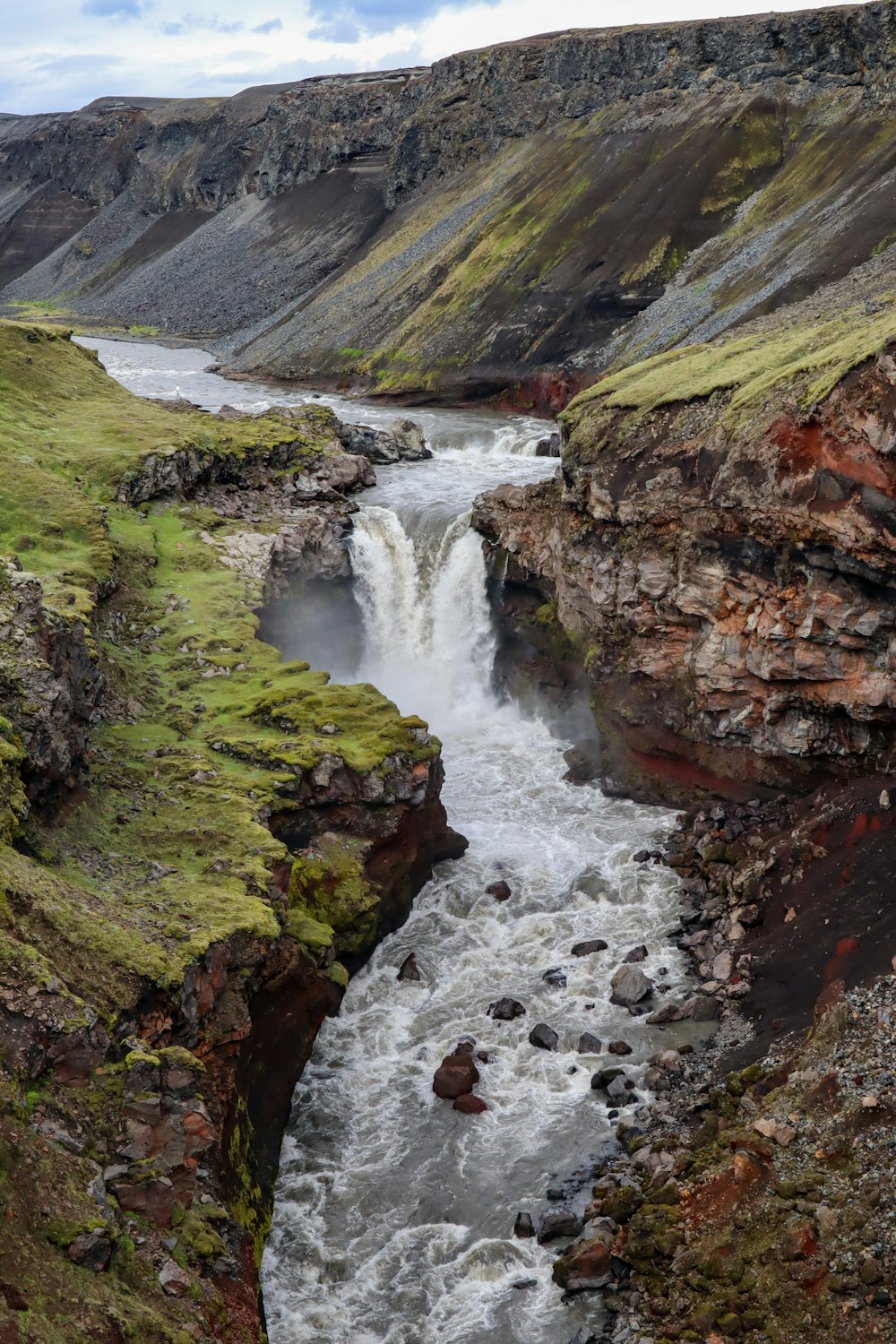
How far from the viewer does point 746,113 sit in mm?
80562

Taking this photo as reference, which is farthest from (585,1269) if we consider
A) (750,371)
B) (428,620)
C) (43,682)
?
(428,620)

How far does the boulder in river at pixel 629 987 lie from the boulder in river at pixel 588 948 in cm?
154

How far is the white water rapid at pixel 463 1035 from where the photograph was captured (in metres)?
19.6

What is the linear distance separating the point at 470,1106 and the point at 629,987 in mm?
4730

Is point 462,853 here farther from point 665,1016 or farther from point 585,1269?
point 585,1269

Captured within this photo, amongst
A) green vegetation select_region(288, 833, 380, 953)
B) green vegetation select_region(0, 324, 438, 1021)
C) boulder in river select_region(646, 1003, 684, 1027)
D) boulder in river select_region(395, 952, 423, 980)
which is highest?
green vegetation select_region(0, 324, 438, 1021)

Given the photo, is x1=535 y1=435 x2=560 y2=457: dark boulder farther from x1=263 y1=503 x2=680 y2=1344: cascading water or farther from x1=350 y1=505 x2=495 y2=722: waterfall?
x1=263 y1=503 x2=680 y2=1344: cascading water

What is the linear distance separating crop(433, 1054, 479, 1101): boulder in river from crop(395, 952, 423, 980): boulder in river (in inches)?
135

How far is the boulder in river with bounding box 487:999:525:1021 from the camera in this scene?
25828 mm

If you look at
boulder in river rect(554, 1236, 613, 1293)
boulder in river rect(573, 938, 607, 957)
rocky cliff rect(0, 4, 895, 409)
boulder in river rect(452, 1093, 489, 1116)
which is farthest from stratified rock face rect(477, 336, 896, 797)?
rocky cliff rect(0, 4, 895, 409)

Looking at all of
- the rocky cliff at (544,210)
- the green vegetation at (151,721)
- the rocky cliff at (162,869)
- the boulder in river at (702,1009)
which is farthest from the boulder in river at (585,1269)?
the rocky cliff at (544,210)

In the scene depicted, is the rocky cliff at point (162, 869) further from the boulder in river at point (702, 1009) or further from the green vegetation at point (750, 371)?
the green vegetation at point (750, 371)

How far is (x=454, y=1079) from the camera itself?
23.8 meters

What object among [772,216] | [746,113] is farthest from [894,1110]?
[746,113]
